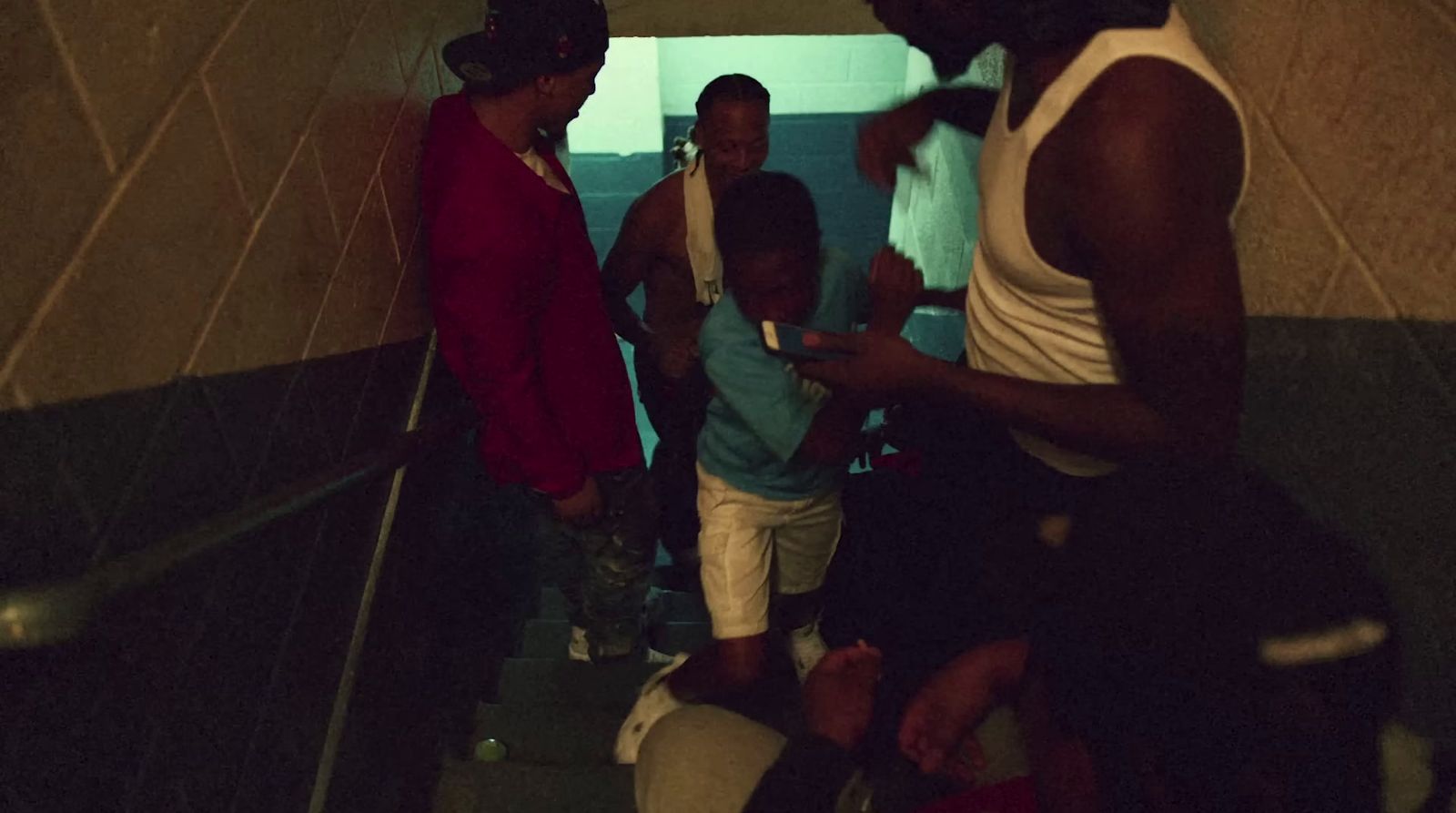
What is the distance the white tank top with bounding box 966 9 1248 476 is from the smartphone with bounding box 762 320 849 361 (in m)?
0.27

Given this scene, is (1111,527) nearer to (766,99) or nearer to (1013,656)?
(1013,656)

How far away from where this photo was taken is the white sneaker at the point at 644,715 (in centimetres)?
205

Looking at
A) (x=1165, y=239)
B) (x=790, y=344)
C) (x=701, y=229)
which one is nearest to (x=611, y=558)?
(x=701, y=229)

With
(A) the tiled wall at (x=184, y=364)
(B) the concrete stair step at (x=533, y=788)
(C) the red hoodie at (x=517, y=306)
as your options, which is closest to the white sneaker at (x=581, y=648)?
(B) the concrete stair step at (x=533, y=788)

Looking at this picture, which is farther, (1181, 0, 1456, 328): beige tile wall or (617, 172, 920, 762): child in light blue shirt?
(617, 172, 920, 762): child in light blue shirt

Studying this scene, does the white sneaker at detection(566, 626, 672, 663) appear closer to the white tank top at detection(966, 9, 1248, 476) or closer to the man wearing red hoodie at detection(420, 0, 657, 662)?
the man wearing red hoodie at detection(420, 0, 657, 662)

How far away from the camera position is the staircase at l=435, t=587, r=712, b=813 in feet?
6.62

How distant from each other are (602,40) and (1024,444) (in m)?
1.23

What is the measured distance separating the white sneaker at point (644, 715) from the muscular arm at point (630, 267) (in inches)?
40.0

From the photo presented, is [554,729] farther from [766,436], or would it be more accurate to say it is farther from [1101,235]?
[1101,235]

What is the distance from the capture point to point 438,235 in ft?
5.64

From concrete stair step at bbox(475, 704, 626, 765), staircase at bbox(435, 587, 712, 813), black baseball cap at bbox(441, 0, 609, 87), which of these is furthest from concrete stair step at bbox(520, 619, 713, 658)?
black baseball cap at bbox(441, 0, 609, 87)

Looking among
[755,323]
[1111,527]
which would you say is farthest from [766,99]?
[1111,527]

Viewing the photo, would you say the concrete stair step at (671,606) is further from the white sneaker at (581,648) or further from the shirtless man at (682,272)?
the shirtless man at (682,272)
